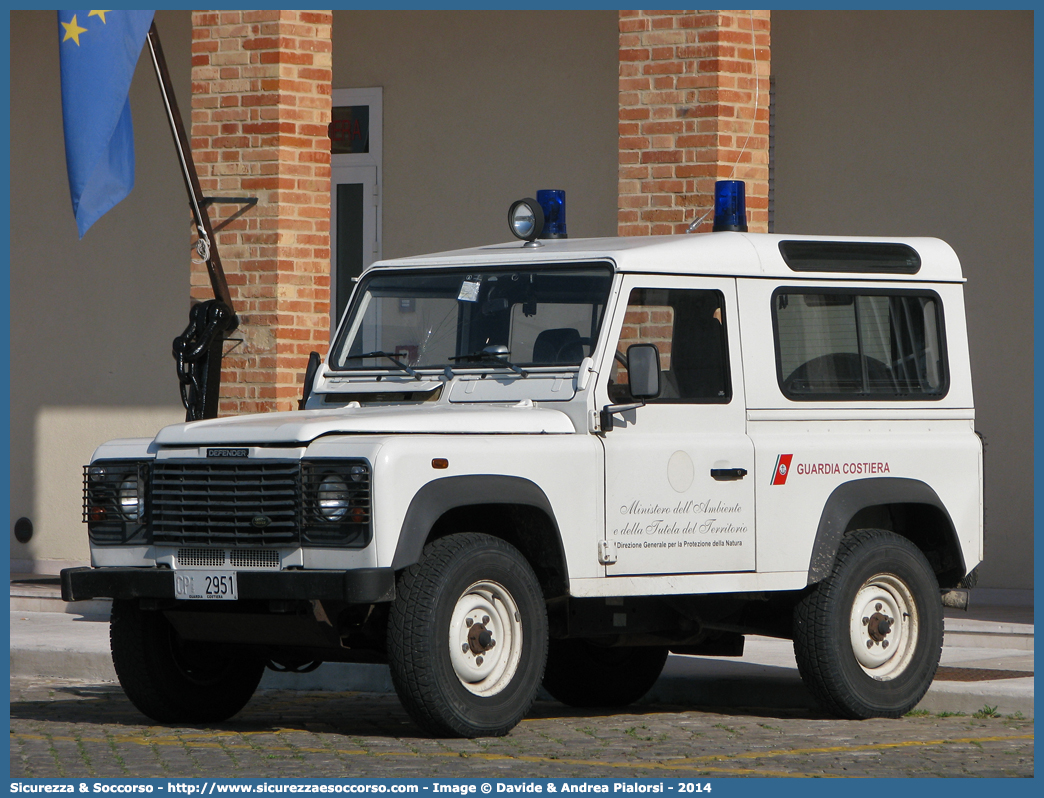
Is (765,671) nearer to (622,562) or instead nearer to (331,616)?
(622,562)

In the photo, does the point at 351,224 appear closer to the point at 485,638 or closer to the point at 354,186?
the point at 354,186

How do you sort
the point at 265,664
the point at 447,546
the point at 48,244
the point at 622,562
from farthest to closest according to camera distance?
the point at 48,244, the point at 265,664, the point at 622,562, the point at 447,546

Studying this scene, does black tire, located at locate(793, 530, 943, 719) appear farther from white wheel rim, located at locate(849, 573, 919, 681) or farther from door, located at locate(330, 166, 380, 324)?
door, located at locate(330, 166, 380, 324)

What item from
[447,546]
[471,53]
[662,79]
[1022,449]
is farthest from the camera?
[471,53]

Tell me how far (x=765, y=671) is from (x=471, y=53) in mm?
7065

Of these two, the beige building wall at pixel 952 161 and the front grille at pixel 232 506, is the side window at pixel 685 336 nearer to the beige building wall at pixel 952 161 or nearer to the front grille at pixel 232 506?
the front grille at pixel 232 506

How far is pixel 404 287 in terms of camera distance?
28.5 feet

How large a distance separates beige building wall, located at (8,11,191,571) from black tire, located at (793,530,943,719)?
27.7ft

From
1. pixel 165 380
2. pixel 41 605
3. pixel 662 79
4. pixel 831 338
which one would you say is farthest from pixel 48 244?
pixel 831 338

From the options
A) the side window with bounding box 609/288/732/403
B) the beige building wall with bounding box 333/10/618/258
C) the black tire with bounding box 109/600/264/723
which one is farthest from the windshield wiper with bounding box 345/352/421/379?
the beige building wall with bounding box 333/10/618/258

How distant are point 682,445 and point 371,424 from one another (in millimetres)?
1467

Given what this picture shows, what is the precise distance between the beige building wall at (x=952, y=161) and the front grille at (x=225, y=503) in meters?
7.25

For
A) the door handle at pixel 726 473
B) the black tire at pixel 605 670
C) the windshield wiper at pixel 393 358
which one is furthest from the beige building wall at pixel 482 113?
the door handle at pixel 726 473

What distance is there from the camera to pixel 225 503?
745cm
